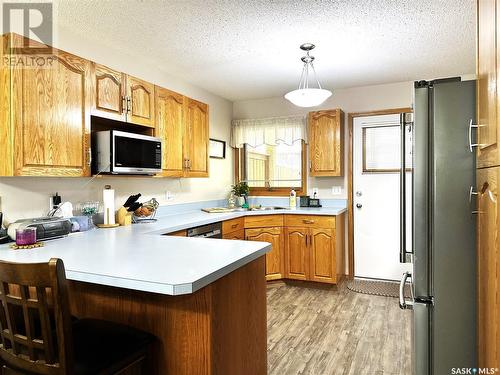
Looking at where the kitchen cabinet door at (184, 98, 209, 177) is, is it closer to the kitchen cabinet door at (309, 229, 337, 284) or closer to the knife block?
the knife block

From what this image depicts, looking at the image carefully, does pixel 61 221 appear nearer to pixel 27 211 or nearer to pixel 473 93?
pixel 27 211

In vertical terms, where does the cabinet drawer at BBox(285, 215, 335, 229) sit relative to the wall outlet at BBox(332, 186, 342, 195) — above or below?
below

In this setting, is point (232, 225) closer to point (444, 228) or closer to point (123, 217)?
point (123, 217)

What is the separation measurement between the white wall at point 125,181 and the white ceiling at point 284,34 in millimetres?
130

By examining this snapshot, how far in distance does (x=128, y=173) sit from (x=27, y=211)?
2.35ft

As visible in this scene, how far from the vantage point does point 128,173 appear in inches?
105

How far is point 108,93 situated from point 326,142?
2566mm

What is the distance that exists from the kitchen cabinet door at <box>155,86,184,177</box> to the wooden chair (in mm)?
2012

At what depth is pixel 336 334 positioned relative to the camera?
2730 mm

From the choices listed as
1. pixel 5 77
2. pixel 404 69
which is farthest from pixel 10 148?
pixel 404 69

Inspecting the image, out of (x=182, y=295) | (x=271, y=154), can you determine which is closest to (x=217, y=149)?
(x=271, y=154)

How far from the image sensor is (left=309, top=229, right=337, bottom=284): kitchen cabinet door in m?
3.81

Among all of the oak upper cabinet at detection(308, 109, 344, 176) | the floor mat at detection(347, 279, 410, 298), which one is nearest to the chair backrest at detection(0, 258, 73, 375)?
the floor mat at detection(347, 279, 410, 298)

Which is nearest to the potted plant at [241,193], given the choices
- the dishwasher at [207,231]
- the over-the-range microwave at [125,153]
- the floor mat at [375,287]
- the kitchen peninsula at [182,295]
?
the dishwasher at [207,231]
